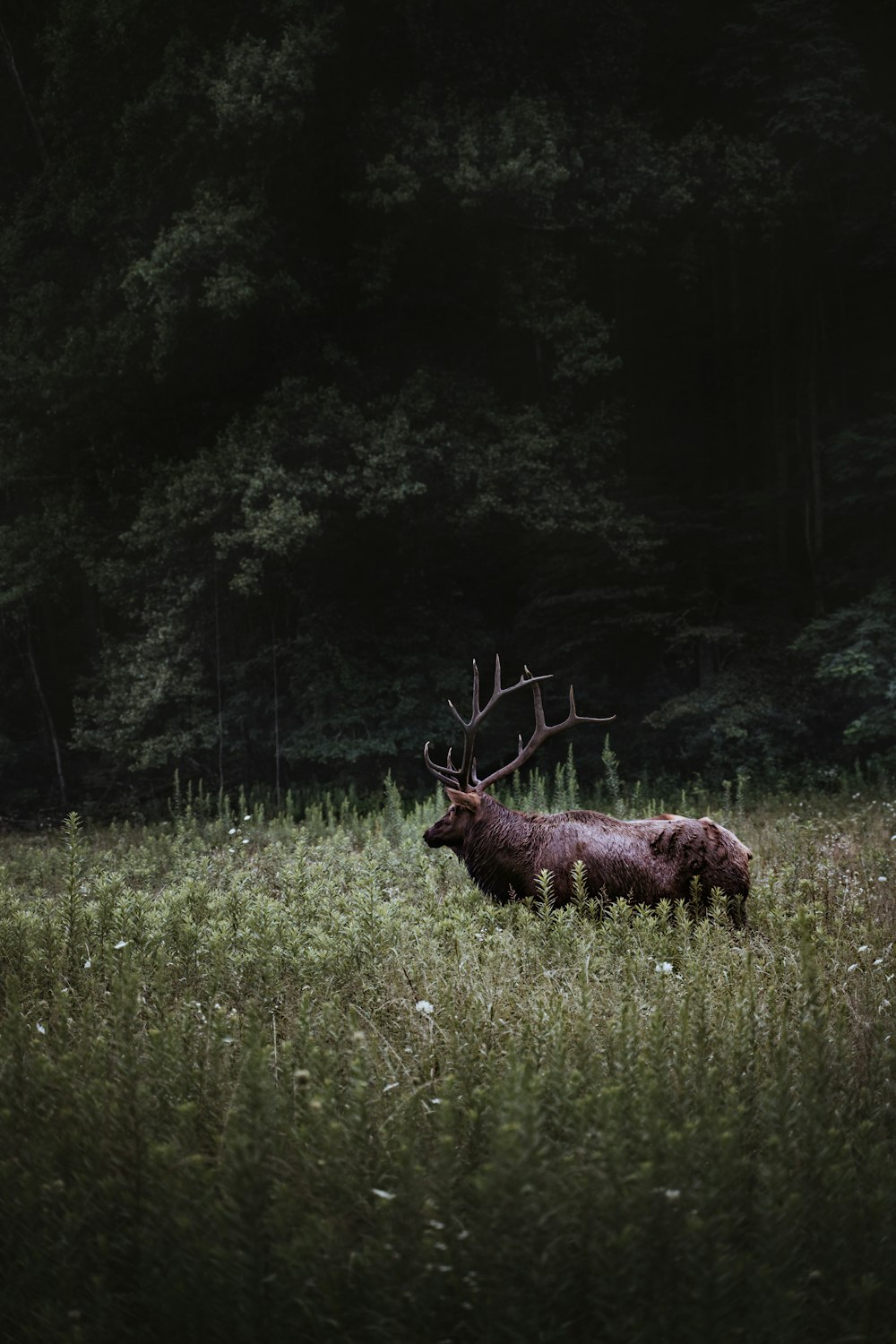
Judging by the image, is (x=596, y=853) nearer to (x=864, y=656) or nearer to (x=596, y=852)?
(x=596, y=852)

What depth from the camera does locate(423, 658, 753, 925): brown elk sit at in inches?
178

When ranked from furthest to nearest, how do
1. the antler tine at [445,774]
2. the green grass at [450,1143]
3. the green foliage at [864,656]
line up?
the green foliage at [864,656] < the antler tine at [445,774] < the green grass at [450,1143]

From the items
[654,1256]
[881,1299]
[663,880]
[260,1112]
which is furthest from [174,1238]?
[663,880]

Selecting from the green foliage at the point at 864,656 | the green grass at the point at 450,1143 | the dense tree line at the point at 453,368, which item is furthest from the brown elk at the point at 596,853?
the dense tree line at the point at 453,368

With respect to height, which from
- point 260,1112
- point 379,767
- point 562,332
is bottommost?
point 379,767

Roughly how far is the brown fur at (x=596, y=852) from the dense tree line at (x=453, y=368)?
731 centimetres

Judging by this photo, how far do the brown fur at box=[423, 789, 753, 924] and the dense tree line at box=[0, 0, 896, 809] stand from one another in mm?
7312

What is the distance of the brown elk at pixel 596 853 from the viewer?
453cm

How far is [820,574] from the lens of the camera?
13.4m

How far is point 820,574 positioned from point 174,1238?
13.1 metres

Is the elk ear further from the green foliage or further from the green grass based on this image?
the green foliage

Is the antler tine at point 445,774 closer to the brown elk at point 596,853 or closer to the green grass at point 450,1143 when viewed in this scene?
the brown elk at point 596,853

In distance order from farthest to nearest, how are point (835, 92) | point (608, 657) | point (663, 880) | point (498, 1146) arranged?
1. point (608, 657)
2. point (835, 92)
3. point (663, 880)
4. point (498, 1146)

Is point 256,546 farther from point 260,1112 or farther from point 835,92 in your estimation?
point 260,1112
